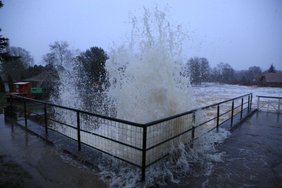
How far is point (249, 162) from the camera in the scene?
4.18 m

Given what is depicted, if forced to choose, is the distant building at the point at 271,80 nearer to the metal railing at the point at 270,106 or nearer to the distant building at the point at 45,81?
the metal railing at the point at 270,106

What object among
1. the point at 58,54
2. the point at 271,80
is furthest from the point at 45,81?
A: the point at 271,80

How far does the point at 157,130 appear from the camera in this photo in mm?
3996

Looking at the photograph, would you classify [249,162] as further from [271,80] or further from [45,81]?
[271,80]

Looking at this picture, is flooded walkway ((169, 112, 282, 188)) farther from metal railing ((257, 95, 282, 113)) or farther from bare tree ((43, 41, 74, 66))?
bare tree ((43, 41, 74, 66))

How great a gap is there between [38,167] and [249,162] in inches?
172

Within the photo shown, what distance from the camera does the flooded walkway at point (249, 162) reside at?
133 inches

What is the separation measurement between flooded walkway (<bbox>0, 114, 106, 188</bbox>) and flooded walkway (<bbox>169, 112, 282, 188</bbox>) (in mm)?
1932

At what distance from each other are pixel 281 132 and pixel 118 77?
579cm

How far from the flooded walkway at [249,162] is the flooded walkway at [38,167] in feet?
6.34

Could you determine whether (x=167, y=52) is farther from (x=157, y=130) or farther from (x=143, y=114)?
(x=157, y=130)

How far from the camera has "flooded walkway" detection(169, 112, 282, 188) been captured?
3.37 metres

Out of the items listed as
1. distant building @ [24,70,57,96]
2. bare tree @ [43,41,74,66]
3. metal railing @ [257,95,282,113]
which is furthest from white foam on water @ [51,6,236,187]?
bare tree @ [43,41,74,66]

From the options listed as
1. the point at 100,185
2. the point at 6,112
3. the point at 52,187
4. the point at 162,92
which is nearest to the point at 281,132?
the point at 162,92
